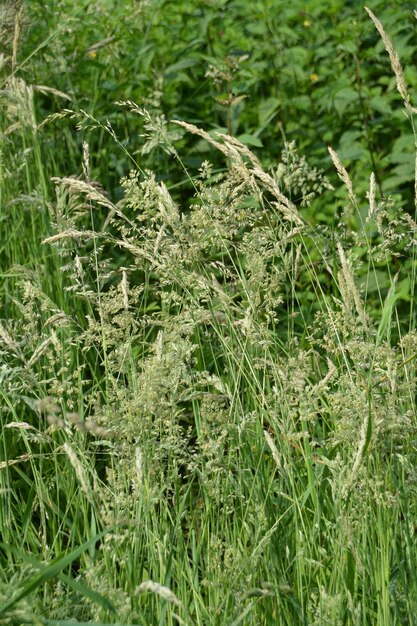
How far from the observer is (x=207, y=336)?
2.47 metres

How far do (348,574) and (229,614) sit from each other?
242mm

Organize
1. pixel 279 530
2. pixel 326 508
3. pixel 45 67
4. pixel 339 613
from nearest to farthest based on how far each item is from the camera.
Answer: pixel 339 613
pixel 279 530
pixel 326 508
pixel 45 67

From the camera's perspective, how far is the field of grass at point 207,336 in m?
1.99

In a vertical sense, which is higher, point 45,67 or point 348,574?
point 45,67

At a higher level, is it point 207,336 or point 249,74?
point 249,74

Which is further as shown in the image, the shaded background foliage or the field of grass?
the shaded background foliage

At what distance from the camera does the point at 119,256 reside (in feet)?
13.3

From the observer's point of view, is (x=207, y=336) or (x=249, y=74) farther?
(x=249, y=74)

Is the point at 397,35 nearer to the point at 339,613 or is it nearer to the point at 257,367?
the point at 257,367

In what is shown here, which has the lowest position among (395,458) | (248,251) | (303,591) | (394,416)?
(303,591)

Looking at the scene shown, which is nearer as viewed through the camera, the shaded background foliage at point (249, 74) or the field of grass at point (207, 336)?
the field of grass at point (207, 336)

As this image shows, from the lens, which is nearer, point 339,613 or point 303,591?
point 339,613

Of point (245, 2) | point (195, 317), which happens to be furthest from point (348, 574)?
point (245, 2)

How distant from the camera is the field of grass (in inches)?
78.2
